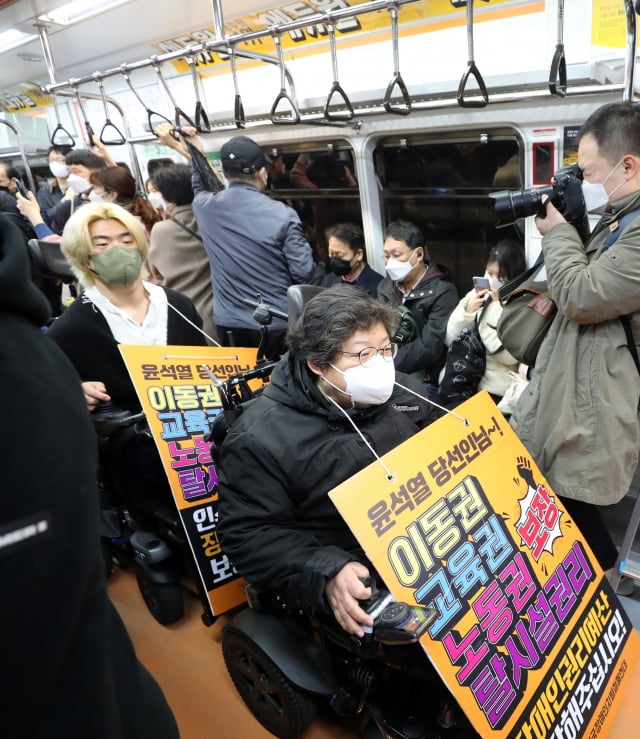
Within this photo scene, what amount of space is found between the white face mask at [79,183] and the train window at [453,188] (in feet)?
→ 8.54

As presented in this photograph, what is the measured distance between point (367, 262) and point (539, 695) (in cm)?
316

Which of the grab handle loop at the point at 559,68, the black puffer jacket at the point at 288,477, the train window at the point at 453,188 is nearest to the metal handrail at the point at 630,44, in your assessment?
the grab handle loop at the point at 559,68

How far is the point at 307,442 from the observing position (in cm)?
167

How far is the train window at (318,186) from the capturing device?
4039 millimetres

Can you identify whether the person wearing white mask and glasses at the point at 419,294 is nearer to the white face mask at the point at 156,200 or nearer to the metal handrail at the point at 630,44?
the metal handrail at the point at 630,44

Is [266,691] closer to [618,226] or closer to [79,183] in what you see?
[618,226]

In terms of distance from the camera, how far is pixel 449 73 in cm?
311

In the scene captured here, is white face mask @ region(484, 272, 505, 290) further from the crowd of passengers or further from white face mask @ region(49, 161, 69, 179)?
white face mask @ region(49, 161, 69, 179)

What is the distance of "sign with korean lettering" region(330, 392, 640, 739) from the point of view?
1377 mm

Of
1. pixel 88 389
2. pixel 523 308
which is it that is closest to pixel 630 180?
pixel 523 308

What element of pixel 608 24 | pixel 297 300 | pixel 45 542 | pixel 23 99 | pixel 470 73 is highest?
pixel 23 99

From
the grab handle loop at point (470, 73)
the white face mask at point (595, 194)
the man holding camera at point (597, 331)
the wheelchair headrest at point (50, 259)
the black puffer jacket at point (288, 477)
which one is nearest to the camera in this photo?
the black puffer jacket at point (288, 477)

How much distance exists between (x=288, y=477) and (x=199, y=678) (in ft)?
4.12

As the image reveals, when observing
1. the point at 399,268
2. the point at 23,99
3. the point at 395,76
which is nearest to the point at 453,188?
the point at 399,268
